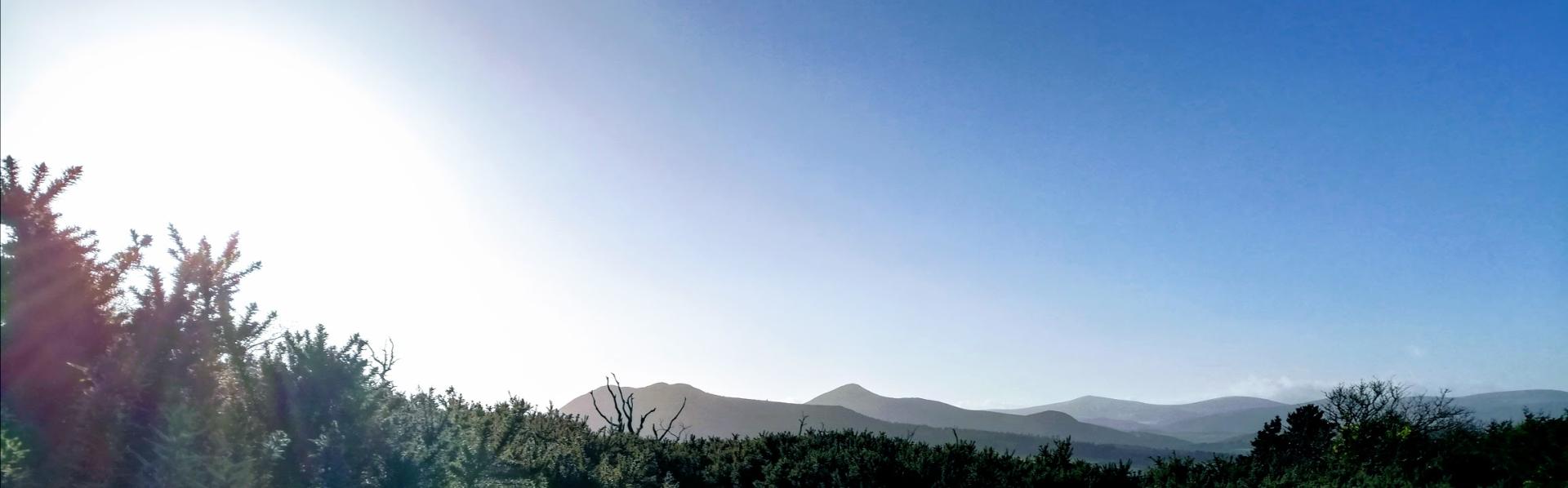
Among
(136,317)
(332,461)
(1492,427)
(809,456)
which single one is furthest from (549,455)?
(1492,427)

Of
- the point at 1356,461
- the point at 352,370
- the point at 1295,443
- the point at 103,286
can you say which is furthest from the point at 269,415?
the point at 1295,443

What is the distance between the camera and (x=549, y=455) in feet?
42.8

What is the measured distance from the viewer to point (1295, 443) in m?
20.5

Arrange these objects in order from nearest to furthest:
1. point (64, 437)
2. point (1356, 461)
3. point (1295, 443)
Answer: point (64, 437)
point (1356, 461)
point (1295, 443)

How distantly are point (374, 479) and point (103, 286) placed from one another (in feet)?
11.4

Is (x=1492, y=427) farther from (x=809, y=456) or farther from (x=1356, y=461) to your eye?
(x=809, y=456)

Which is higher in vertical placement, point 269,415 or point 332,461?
point 269,415

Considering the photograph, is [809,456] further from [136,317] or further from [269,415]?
[136,317]

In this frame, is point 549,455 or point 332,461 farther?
point 549,455

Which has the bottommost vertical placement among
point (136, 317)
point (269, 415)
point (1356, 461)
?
point (1356, 461)

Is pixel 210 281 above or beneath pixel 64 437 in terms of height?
above

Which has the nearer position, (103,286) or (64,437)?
(64,437)

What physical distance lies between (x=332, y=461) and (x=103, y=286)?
3051mm

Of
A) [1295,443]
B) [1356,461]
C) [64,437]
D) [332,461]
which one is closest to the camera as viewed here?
[64,437]
